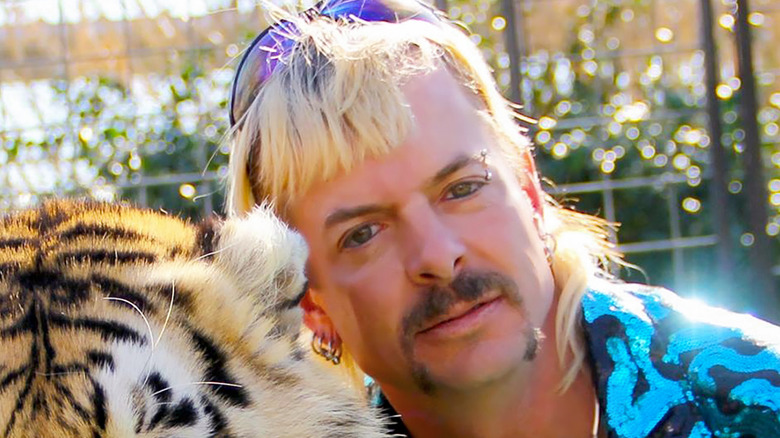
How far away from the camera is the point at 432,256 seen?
1.88 metres

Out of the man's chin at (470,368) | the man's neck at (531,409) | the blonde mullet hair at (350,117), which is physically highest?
the blonde mullet hair at (350,117)

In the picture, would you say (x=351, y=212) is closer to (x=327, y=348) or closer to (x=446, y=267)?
(x=446, y=267)

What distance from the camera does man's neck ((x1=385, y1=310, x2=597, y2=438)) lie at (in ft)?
6.92

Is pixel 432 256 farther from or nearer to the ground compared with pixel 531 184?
nearer to the ground

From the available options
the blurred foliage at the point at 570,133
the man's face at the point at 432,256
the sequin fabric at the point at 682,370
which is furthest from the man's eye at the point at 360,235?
the blurred foliage at the point at 570,133

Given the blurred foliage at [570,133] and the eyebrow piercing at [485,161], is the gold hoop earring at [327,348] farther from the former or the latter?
the blurred foliage at [570,133]

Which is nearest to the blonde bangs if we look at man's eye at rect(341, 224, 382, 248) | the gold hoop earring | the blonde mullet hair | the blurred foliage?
the blonde mullet hair

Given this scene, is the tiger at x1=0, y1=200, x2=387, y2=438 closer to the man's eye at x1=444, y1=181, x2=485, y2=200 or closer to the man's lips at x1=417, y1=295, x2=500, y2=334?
the man's lips at x1=417, y1=295, x2=500, y2=334

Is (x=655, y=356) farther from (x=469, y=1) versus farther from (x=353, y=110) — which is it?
(x=469, y=1)

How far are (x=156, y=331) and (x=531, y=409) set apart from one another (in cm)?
95

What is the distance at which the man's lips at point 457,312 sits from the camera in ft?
6.28

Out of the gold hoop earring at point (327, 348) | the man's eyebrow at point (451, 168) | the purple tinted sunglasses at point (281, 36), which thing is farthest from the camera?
the purple tinted sunglasses at point (281, 36)

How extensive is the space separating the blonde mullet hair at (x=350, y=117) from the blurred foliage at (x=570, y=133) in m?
2.19

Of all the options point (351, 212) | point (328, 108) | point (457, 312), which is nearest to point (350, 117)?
point (328, 108)
